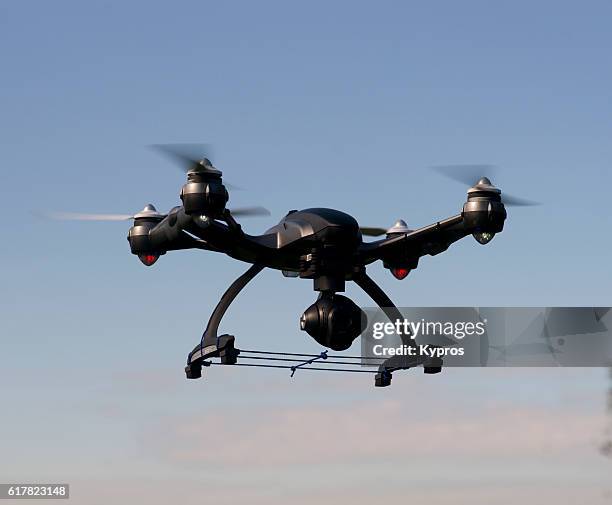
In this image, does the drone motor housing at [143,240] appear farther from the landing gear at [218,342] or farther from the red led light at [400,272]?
the red led light at [400,272]

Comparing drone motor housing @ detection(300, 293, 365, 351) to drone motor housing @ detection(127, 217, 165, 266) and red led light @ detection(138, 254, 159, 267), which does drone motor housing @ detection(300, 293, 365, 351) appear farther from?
drone motor housing @ detection(127, 217, 165, 266)

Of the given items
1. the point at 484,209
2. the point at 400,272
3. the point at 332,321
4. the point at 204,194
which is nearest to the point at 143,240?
the point at 204,194

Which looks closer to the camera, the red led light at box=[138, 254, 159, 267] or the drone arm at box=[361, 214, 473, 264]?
the drone arm at box=[361, 214, 473, 264]

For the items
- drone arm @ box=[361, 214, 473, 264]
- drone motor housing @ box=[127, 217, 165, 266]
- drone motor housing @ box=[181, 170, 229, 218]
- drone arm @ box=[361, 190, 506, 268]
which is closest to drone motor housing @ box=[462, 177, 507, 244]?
drone arm @ box=[361, 190, 506, 268]

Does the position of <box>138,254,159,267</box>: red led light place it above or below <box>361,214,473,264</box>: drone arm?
below

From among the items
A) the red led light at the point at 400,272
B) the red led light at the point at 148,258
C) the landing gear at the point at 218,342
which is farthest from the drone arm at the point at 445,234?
the red led light at the point at 148,258

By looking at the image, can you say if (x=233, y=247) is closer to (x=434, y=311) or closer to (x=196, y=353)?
(x=196, y=353)
